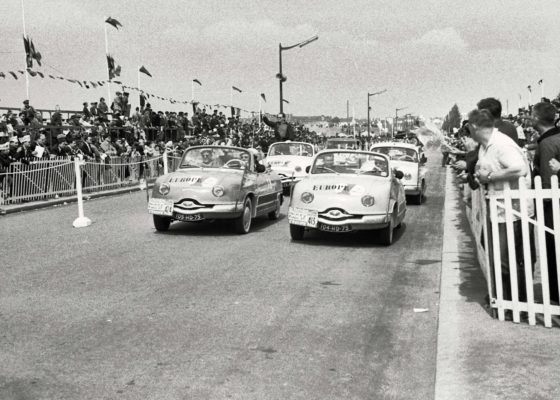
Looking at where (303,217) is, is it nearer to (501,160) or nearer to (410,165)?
(501,160)

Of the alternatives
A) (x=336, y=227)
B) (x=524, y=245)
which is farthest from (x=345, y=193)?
(x=524, y=245)

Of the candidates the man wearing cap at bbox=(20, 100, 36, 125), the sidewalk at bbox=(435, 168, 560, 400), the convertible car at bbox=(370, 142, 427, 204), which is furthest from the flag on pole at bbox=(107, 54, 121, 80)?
the sidewalk at bbox=(435, 168, 560, 400)

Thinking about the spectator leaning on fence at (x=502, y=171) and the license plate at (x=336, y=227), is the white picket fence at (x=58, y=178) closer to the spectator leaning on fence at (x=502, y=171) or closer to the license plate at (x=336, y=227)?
the license plate at (x=336, y=227)

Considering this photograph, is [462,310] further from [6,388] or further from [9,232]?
[9,232]

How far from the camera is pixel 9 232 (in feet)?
42.0

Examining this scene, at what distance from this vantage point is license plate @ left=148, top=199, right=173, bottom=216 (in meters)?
12.2

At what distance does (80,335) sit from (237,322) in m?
1.31

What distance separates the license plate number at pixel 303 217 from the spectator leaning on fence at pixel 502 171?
4.78 meters

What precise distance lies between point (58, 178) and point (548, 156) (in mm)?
15437

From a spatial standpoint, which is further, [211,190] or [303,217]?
[211,190]

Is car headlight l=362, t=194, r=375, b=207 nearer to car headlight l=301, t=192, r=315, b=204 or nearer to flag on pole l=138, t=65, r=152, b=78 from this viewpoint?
car headlight l=301, t=192, r=315, b=204

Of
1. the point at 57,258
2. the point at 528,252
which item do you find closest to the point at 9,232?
the point at 57,258

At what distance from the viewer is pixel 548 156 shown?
21.3 ft

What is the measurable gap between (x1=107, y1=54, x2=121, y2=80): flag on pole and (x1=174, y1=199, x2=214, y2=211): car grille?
1914 cm
